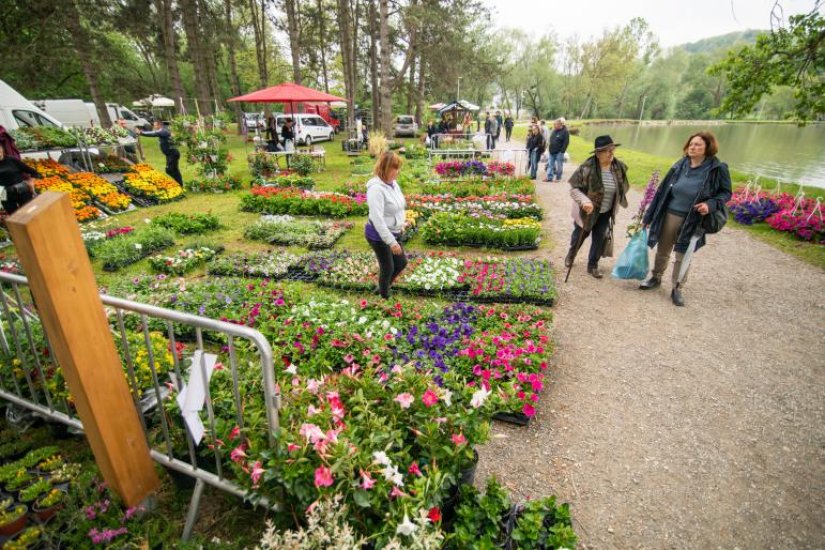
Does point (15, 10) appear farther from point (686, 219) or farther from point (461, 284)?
point (686, 219)

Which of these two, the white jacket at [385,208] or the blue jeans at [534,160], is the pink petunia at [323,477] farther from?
the blue jeans at [534,160]

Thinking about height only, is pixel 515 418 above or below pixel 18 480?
below

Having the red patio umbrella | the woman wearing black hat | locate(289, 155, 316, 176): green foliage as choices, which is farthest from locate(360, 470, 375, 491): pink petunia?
the red patio umbrella

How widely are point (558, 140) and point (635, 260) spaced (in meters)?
7.41

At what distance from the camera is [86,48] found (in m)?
16.5

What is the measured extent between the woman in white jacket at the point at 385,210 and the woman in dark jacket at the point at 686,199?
3.30 m

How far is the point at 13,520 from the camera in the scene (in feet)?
7.03

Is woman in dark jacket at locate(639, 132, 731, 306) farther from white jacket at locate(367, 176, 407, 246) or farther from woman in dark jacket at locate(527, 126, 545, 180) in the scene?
woman in dark jacket at locate(527, 126, 545, 180)

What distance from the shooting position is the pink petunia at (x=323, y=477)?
1.65 metres

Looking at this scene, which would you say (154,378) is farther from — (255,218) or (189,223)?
(255,218)

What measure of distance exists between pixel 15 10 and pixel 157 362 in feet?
75.9

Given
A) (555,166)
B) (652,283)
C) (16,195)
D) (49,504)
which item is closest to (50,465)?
(49,504)

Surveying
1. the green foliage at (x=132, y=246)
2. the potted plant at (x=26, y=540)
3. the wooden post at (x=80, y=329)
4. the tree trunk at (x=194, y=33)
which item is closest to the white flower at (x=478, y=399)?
the wooden post at (x=80, y=329)

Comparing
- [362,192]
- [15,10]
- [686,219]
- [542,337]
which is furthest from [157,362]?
[15,10]
